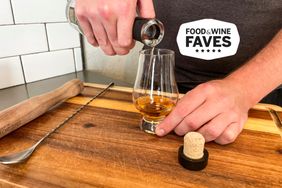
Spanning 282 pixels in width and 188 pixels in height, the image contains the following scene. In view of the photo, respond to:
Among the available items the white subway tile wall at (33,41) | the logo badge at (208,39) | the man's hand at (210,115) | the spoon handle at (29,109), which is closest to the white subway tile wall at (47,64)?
the white subway tile wall at (33,41)

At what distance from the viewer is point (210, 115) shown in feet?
A: 1.44

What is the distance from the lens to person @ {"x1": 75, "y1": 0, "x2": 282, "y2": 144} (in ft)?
1.46

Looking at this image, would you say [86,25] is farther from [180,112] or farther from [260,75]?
[260,75]

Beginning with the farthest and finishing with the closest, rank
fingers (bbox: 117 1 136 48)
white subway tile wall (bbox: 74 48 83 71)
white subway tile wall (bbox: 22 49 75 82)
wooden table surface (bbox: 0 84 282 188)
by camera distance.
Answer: white subway tile wall (bbox: 74 48 83 71) < white subway tile wall (bbox: 22 49 75 82) < fingers (bbox: 117 1 136 48) < wooden table surface (bbox: 0 84 282 188)

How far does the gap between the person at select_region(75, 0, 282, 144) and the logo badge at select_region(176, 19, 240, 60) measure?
0.02 m

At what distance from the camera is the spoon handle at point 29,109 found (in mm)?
448

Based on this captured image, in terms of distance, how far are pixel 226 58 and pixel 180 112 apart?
0.35 metres

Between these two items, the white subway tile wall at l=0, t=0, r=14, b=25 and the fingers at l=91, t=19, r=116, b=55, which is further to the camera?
the white subway tile wall at l=0, t=0, r=14, b=25

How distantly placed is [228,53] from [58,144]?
0.51 m

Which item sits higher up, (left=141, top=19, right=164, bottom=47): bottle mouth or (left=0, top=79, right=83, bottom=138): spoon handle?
(left=141, top=19, right=164, bottom=47): bottle mouth

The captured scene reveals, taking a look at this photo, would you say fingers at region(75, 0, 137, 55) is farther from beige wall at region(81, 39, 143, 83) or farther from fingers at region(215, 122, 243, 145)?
beige wall at region(81, 39, 143, 83)

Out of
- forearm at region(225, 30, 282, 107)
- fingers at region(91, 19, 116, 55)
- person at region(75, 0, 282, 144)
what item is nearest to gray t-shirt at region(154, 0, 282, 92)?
person at region(75, 0, 282, 144)


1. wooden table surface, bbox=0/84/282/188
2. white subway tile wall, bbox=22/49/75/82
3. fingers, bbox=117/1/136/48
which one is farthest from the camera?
white subway tile wall, bbox=22/49/75/82

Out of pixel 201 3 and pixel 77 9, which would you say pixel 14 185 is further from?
pixel 201 3
